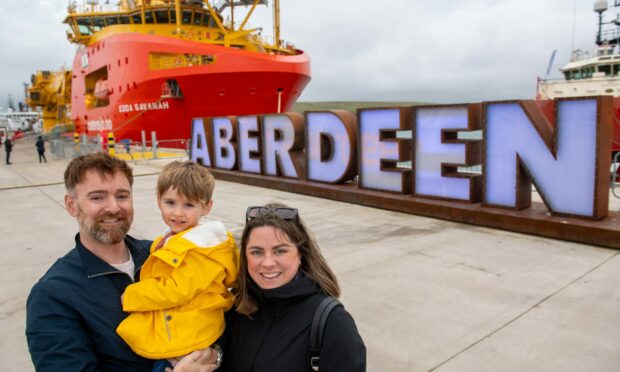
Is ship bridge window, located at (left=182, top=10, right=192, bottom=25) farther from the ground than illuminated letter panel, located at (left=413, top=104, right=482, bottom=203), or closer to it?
farther from the ground

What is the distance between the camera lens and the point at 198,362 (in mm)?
2068

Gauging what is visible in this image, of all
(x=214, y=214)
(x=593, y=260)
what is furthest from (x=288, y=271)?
(x=214, y=214)

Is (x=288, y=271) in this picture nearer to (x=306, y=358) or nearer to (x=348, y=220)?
(x=306, y=358)

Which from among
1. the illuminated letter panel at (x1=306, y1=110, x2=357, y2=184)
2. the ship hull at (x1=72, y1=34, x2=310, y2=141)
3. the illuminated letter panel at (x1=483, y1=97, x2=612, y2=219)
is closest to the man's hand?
the illuminated letter panel at (x1=483, y1=97, x2=612, y2=219)

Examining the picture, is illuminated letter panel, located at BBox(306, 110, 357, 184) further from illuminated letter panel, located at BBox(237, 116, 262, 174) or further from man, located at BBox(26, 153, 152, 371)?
man, located at BBox(26, 153, 152, 371)

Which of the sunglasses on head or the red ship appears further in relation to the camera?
the red ship

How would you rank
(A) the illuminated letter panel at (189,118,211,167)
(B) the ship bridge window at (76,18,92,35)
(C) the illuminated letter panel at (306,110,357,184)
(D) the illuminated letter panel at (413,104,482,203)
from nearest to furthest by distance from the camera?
1. (D) the illuminated letter panel at (413,104,482,203)
2. (C) the illuminated letter panel at (306,110,357,184)
3. (A) the illuminated letter panel at (189,118,211,167)
4. (B) the ship bridge window at (76,18,92,35)

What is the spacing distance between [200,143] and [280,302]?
14.2 m

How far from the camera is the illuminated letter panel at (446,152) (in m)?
8.11

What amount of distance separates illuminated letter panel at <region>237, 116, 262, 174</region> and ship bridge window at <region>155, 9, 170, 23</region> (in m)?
18.0

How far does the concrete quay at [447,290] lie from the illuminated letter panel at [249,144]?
4364 mm

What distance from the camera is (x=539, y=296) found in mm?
4633

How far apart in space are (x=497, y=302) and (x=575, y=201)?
3.37 meters

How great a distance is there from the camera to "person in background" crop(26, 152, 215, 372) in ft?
6.23
